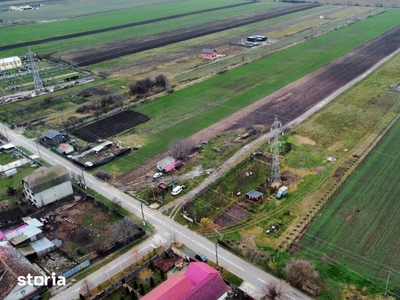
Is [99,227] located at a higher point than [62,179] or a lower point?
lower

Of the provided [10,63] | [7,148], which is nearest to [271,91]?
[7,148]

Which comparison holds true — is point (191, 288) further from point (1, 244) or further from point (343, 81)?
point (343, 81)

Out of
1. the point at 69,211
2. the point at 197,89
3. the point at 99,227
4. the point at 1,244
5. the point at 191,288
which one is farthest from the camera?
the point at 197,89

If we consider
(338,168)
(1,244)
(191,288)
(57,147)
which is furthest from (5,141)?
(338,168)

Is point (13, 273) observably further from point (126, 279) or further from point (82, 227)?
point (82, 227)

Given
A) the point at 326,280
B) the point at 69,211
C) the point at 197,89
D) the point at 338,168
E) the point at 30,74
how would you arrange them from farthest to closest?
the point at 30,74, the point at 197,89, the point at 338,168, the point at 69,211, the point at 326,280

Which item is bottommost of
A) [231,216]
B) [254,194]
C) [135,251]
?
[231,216]
